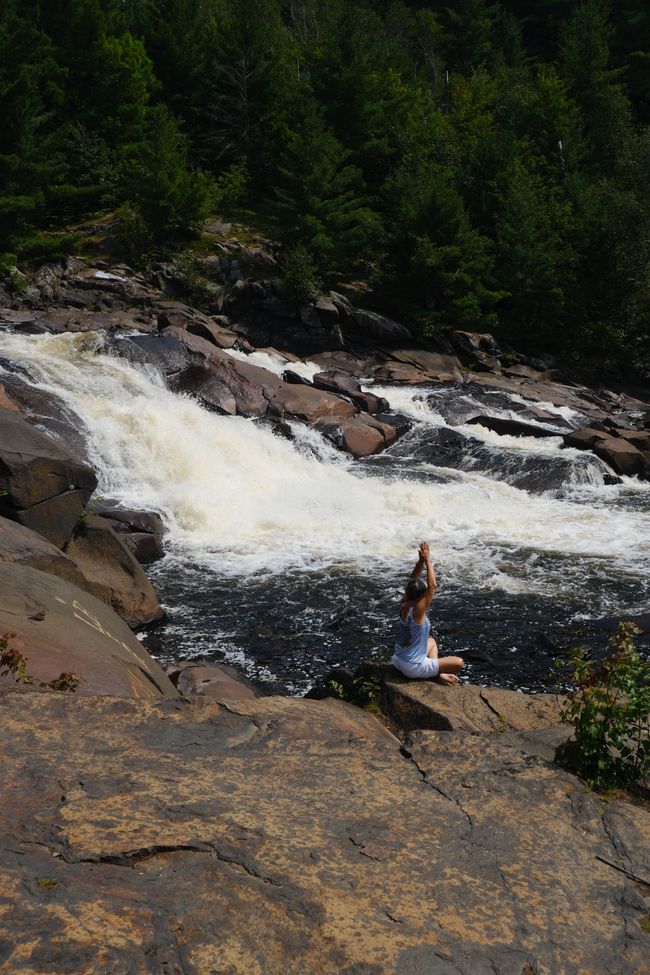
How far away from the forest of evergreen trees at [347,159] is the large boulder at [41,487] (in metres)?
25.9

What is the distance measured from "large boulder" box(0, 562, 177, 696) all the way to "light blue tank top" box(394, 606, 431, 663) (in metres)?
2.38

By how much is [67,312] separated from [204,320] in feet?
16.1

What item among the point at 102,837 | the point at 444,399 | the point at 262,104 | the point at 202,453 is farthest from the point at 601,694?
the point at 262,104

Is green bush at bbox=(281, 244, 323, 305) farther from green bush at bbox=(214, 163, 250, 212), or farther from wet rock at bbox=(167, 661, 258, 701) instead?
wet rock at bbox=(167, 661, 258, 701)

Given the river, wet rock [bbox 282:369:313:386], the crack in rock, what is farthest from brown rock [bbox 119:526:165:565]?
wet rock [bbox 282:369:313:386]

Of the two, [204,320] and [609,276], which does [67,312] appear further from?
[609,276]

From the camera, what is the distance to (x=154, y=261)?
3791 cm

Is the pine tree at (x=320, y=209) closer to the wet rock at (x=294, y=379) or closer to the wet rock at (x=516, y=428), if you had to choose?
the wet rock at (x=294, y=379)

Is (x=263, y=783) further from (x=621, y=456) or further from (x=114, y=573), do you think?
(x=621, y=456)

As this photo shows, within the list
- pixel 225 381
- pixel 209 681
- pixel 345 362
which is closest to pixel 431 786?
pixel 209 681

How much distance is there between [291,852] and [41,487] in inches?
384

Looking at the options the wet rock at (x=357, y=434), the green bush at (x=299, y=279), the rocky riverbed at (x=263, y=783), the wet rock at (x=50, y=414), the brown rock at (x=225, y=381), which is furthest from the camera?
the green bush at (x=299, y=279)

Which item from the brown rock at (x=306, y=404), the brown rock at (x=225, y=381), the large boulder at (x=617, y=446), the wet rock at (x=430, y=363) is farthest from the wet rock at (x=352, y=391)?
the large boulder at (x=617, y=446)

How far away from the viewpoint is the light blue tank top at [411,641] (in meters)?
7.91
